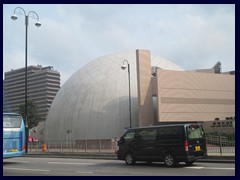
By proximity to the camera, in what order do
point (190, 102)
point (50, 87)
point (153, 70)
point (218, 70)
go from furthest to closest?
point (50, 87)
point (218, 70)
point (153, 70)
point (190, 102)

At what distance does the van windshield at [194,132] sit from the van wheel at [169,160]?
3.92ft

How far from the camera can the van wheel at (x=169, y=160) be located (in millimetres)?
16016

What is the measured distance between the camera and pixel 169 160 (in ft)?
53.0

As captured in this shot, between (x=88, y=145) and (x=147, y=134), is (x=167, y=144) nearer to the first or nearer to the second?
(x=147, y=134)

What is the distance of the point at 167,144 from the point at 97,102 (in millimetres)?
33677

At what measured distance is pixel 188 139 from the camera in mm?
15891

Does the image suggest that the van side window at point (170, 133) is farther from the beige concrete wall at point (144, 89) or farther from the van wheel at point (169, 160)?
the beige concrete wall at point (144, 89)

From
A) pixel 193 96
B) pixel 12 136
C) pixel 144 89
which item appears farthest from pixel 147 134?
pixel 193 96

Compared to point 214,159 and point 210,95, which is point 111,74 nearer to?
point 210,95

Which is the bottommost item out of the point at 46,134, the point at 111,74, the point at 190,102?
the point at 46,134

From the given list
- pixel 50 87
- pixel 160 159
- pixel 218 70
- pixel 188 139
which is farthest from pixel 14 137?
pixel 50 87

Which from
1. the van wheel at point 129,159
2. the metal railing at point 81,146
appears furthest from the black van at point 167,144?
the metal railing at point 81,146

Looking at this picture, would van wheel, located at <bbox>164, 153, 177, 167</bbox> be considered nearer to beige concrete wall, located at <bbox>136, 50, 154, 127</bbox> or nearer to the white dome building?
beige concrete wall, located at <bbox>136, 50, 154, 127</bbox>
